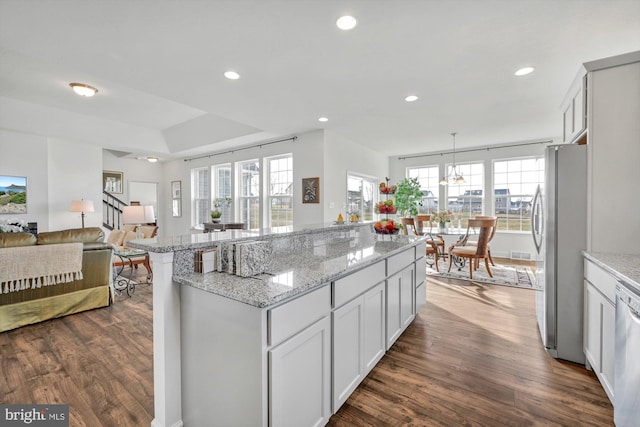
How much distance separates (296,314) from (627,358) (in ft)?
5.39

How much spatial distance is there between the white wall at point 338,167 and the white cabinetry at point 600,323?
3185mm

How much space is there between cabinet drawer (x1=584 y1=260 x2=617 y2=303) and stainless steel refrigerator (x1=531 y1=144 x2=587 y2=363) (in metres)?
0.14

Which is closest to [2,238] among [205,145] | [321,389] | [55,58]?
[55,58]

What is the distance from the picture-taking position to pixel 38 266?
9.27 feet

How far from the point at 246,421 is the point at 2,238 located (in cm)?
318

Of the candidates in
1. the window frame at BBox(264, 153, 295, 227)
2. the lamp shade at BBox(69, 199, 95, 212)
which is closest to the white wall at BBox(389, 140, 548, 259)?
the window frame at BBox(264, 153, 295, 227)

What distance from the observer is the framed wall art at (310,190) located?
513 centimetres

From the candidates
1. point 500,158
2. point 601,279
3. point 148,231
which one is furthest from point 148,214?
point 500,158

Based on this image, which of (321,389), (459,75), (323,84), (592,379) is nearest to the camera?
(321,389)

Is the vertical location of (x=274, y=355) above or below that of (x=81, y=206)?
below

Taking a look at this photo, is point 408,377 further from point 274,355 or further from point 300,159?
point 300,159

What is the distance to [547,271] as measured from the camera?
7.68 ft

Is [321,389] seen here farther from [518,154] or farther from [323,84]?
[518,154]

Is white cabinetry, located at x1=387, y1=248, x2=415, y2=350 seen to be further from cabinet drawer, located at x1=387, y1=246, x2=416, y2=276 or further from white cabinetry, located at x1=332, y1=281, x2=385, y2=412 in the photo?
white cabinetry, located at x1=332, y1=281, x2=385, y2=412
